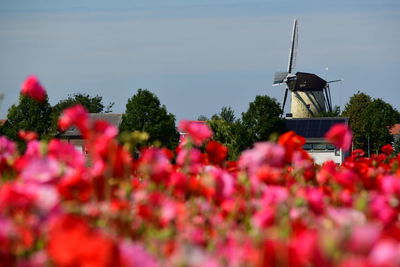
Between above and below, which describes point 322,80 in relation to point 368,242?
above

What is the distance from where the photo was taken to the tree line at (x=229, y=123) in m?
70.6

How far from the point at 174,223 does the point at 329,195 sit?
1166 mm

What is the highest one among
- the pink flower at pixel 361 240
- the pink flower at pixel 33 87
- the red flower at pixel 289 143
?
the pink flower at pixel 33 87

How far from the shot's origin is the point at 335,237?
9.62 ft

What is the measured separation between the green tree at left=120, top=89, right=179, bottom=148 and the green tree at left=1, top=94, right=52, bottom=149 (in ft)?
21.5

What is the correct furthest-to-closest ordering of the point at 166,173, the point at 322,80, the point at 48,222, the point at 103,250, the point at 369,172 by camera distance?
1. the point at 322,80
2. the point at 369,172
3. the point at 166,173
4. the point at 48,222
5. the point at 103,250

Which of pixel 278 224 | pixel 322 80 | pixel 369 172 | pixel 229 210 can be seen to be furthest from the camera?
pixel 322 80

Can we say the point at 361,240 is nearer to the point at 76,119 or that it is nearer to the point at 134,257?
the point at 134,257

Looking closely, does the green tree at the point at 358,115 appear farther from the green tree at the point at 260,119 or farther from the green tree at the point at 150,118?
the green tree at the point at 150,118

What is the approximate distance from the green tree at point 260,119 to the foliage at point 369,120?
49.5 feet

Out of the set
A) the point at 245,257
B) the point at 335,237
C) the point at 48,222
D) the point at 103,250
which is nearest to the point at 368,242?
the point at 335,237

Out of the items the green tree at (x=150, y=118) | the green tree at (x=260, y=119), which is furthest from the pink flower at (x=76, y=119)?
the green tree at (x=260, y=119)

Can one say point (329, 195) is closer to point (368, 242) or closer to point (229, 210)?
point (229, 210)

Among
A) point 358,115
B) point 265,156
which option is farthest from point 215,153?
point 358,115
